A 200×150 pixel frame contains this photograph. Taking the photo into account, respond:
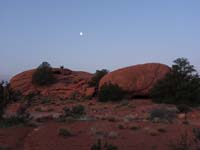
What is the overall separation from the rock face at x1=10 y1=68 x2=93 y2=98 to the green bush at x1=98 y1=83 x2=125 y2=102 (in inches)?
207

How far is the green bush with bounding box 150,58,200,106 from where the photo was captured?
41125 millimetres

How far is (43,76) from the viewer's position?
192 feet

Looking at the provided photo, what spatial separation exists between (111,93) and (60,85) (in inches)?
518

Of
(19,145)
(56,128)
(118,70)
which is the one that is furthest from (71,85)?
(19,145)

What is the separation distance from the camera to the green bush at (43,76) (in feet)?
192

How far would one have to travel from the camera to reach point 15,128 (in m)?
19.7

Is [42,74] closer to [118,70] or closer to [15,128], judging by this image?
[118,70]

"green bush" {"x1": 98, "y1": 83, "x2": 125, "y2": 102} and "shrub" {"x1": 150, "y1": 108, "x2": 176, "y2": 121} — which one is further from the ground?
"green bush" {"x1": 98, "y1": 83, "x2": 125, "y2": 102}

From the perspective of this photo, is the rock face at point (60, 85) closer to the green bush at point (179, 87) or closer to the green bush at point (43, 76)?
the green bush at point (43, 76)

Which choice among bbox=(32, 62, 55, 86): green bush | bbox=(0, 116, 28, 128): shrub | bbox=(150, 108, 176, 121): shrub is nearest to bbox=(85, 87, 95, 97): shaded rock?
bbox=(32, 62, 55, 86): green bush

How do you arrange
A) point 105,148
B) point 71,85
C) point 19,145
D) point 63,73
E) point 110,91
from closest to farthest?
1. point 105,148
2. point 19,145
3. point 110,91
4. point 71,85
5. point 63,73

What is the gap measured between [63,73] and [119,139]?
46427mm

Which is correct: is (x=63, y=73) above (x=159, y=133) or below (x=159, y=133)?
above

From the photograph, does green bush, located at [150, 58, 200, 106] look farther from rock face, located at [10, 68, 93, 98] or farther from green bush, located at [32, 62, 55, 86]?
green bush, located at [32, 62, 55, 86]
